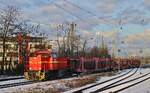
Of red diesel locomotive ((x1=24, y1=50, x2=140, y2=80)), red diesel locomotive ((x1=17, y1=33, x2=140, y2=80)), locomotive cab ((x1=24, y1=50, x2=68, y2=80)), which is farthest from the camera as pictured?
red diesel locomotive ((x1=17, y1=33, x2=140, y2=80))

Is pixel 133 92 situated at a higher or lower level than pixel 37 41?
lower

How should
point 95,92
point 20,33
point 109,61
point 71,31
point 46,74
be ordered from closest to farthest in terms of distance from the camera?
1. point 95,92
2. point 46,74
3. point 20,33
4. point 109,61
5. point 71,31

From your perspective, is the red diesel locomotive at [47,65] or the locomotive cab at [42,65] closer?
the locomotive cab at [42,65]

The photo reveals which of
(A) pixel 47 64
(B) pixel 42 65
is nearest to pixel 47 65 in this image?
(A) pixel 47 64

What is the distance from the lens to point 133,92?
2288 cm

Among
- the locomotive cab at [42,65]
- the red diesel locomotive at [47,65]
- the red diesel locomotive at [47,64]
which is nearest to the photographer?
the locomotive cab at [42,65]

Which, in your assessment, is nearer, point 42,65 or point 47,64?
point 42,65

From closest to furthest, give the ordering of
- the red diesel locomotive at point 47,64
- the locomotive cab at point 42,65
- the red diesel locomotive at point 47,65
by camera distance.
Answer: the locomotive cab at point 42,65 < the red diesel locomotive at point 47,65 < the red diesel locomotive at point 47,64

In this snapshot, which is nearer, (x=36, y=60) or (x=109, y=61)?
(x=36, y=60)

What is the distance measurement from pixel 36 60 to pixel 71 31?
138 feet

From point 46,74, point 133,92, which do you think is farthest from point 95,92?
point 46,74

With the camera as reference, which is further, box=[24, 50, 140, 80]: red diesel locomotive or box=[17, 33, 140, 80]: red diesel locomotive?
box=[17, 33, 140, 80]: red diesel locomotive

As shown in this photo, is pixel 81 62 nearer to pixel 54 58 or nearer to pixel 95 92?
pixel 54 58

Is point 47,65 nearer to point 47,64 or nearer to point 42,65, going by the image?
point 47,64
